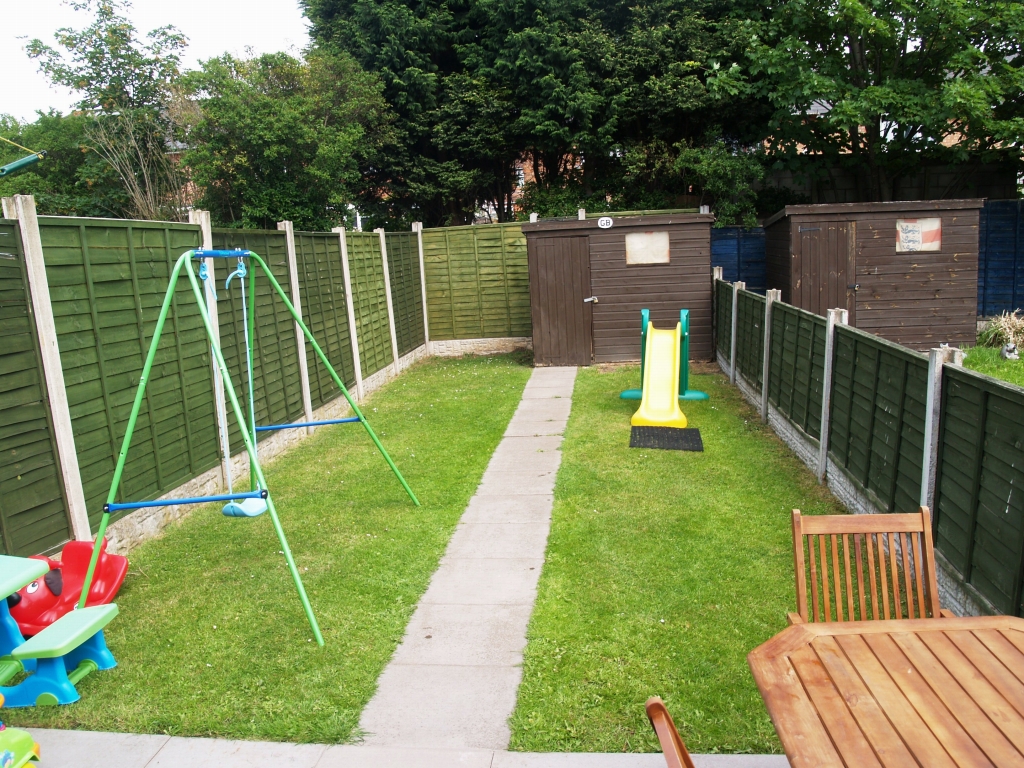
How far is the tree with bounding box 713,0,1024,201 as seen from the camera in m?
12.7

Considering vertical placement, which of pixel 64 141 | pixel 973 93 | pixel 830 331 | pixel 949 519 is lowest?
pixel 949 519

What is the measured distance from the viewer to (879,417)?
5.11m

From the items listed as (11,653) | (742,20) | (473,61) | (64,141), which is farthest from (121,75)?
(11,653)

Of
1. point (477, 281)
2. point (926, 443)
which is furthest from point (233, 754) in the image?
point (477, 281)

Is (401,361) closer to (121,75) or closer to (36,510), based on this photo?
(36,510)

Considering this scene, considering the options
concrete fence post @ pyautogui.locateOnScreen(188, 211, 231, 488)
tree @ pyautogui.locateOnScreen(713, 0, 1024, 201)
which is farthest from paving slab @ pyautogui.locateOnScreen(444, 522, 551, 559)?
tree @ pyautogui.locateOnScreen(713, 0, 1024, 201)

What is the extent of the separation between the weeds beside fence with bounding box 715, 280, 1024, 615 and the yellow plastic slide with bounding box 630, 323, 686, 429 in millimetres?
1448

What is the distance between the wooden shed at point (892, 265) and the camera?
1099cm

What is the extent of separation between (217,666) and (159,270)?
336cm

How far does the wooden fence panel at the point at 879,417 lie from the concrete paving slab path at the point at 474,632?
2.30 m

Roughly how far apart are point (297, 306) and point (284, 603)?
455cm

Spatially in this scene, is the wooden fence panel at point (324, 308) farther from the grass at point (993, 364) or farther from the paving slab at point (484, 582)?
the grass at point (993, 364)

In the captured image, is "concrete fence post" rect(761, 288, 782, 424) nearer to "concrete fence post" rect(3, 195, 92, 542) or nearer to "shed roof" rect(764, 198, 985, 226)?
"shed roof" rect(764, 198, 985, 226)

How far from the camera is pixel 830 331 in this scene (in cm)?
609
